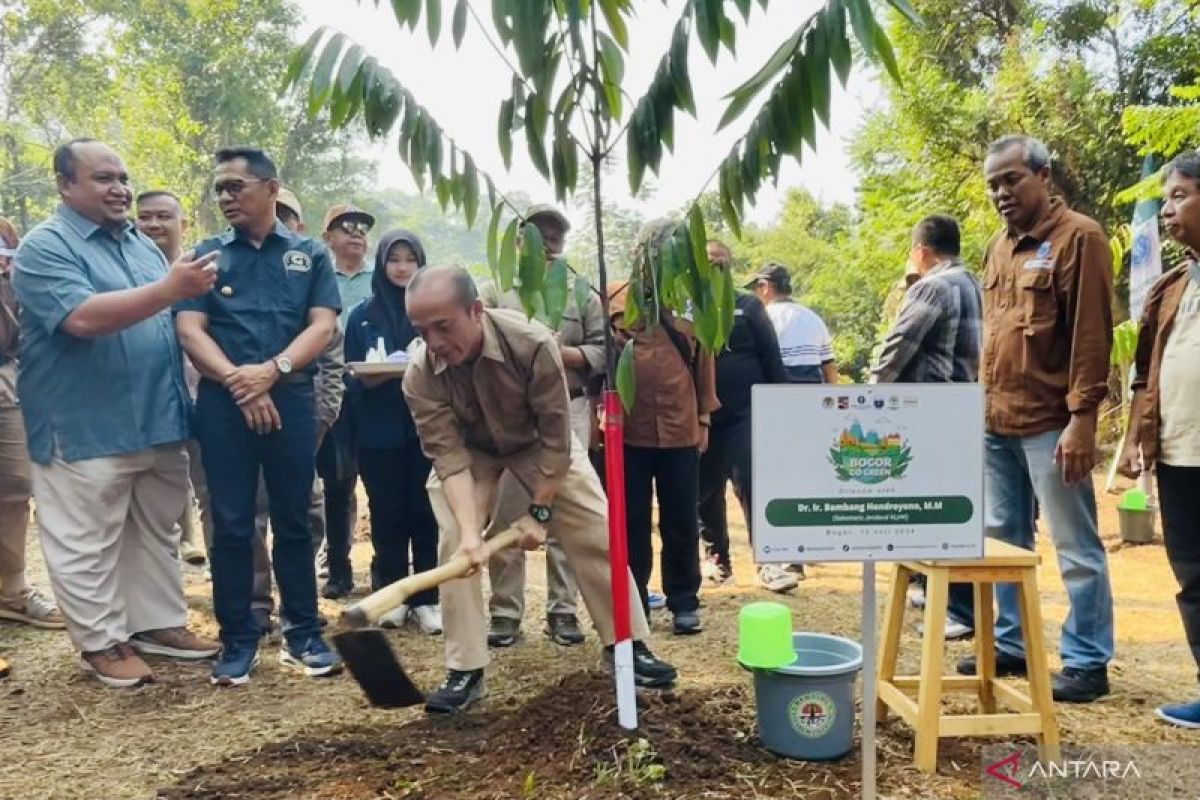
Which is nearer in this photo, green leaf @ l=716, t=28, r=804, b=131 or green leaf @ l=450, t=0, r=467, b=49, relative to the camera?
green leaf @ l=716, t=28, r=804, b=131

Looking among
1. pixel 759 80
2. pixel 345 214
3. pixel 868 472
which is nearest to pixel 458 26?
pixel 759 80

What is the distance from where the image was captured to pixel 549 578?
4.70 m

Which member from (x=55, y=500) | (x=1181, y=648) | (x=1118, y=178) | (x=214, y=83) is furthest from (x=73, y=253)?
(x=214, y=83)

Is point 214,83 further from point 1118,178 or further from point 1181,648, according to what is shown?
point 1181,648

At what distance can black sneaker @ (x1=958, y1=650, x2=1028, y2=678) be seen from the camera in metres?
3.78

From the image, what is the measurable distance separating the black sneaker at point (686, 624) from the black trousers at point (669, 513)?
1.2 inches

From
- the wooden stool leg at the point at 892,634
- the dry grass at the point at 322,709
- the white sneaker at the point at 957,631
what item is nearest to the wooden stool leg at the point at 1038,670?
the dry grass at the point at 322,709

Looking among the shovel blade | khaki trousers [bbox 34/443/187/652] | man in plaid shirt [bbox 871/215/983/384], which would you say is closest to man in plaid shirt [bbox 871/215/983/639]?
man in plaid shirt [bbox 871/215/983/384]

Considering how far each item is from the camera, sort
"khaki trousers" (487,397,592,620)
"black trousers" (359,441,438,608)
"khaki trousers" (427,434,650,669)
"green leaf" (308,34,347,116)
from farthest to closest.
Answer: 1. "black trousers" (359,441,438,608)
2. "khaki trousers" (487,397,592,620)
3. "khaki trousers" (427,434,650,669)
4. "green leaf" (308,34,347,116)

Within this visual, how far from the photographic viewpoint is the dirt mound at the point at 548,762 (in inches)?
107

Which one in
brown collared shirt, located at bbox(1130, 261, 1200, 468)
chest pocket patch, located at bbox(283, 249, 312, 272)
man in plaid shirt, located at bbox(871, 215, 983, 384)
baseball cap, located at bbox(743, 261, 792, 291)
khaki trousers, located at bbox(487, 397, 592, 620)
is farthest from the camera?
baseball cap, located at bbox(743, 261, 792, 291)

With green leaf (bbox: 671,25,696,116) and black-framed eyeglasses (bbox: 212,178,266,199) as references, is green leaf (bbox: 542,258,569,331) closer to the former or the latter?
green leaf (bbox: 671,25,696,116)

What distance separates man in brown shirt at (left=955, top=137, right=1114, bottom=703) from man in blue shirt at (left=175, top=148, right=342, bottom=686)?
2.75m

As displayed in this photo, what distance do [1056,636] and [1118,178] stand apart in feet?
31.3
